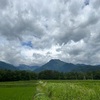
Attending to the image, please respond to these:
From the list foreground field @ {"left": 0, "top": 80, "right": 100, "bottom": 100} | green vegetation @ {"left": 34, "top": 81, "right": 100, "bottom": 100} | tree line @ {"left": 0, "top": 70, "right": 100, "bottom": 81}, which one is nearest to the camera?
green vegetation @ {"left": 34, "top": 81, "right": 100, "bottom": 100}

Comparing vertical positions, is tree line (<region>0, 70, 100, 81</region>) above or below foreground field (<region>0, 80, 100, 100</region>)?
above

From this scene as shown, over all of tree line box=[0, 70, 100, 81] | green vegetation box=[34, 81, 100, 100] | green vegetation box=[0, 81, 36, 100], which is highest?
tree line box=[0, 70, 100, 81]

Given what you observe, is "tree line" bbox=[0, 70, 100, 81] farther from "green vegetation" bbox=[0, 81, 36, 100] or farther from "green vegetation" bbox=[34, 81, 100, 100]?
"green vegetation" bbox=[34, 81, 100, 100]

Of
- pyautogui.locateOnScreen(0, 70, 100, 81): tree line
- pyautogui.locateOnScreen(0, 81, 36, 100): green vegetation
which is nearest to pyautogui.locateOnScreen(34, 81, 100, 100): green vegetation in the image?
pyautogui.locateOnScreen(0, 81, 36, 100): green vegetation

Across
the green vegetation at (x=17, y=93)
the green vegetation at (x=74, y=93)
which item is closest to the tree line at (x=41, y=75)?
the green vegetation at (x=17, y=93)

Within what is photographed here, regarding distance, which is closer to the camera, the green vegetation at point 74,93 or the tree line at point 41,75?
the green vegetation at point 74,93

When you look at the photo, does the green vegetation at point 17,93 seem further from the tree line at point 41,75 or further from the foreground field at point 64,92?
the tree line at point 41,75

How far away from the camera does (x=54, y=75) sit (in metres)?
116

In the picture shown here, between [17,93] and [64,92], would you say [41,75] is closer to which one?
[17,93]

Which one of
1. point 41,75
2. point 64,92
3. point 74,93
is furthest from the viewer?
point 41,75

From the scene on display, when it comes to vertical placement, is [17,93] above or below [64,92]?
above

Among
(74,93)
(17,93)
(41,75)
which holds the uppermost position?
(41,75)

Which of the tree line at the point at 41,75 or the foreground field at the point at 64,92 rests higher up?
the tree line at the point at 41,75

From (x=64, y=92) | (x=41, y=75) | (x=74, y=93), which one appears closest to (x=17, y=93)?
(x=64, y=92)
